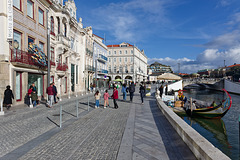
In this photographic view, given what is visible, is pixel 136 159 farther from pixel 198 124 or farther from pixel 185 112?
pixel 185 112

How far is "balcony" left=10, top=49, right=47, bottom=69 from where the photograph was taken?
533 inches

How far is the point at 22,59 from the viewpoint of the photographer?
14492mm

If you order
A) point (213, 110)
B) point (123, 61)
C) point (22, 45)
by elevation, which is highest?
point (123, 61)

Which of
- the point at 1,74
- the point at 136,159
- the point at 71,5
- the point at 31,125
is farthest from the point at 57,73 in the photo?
the point at 136,159

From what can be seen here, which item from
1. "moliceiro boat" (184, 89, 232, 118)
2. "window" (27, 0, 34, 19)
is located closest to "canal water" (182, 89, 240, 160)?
"moliceiro boat" (184, 89, 232, 118)

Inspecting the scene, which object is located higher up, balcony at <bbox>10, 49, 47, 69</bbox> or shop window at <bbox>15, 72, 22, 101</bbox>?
balcony at <bbox>10, 49, 47, 69</bbox>

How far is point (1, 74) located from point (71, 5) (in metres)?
19.2

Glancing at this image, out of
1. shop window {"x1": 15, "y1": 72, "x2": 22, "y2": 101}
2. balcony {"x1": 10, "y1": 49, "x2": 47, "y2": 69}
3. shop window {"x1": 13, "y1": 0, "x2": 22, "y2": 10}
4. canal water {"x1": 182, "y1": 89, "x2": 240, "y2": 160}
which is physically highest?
shop window {"x1": 13, "y1": 0, "x2": 22, "y2": 10}

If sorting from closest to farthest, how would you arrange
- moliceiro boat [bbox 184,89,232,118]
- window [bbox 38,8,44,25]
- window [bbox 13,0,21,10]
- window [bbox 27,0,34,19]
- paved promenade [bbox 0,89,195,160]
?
1. paved promenade [bbox 0,89,195,160]
2. moliceiro boat [bbox 184,89,232,118]
3. window [bbox 13,0,21,10]
4. window [bbox 27,0,34,19]
5. window [bbox 38,8,44,25]

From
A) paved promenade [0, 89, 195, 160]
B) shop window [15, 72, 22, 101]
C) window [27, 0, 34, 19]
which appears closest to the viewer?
paved promenade [0, 89, 195, 160]

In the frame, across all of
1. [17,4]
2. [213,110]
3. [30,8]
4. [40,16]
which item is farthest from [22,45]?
[213,110]

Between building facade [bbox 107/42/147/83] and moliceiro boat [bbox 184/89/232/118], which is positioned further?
building facade [bbox 107/42/147/83]

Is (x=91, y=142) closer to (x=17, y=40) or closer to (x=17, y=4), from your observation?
(x=17, y=40)

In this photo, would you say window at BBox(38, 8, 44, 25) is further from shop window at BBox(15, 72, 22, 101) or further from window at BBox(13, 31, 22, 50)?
shop window at BBox(15, 72, 22, 101)
